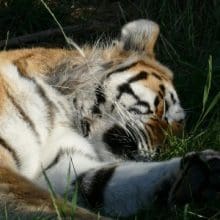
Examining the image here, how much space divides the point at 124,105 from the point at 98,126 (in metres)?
0.15

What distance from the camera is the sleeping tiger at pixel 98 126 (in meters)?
2.83

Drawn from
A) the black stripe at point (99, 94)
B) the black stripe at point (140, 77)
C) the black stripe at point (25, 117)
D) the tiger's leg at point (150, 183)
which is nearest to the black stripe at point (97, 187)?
the tiger's leg at point (150, 183)

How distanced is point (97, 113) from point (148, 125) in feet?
0.74

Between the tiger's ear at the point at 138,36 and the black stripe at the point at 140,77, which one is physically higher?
the tiger's ear at the point at 138,36

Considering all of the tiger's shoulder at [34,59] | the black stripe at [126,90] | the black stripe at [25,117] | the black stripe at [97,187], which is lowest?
the black stripe at [97,187]

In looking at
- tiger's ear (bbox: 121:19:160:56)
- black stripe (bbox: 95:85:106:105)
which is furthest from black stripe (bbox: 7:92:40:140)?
tiger's ear (bbox: 121:19:160:56)

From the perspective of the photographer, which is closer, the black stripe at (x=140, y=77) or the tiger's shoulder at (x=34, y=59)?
the tiger's shoulder at (x=34, y=59)

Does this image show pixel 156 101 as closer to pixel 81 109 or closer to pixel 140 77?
Result: pixel 140 77

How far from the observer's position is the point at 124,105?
11.0 ft

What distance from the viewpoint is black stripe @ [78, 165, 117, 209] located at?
2.96m

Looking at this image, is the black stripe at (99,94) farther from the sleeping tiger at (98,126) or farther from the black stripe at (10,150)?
the black stripe at (10,150)

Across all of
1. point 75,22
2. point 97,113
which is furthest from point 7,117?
point 75,22

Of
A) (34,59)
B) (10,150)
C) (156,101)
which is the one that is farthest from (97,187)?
(34,59)

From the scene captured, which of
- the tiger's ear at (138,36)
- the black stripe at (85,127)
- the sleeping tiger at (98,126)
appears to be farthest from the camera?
the tiger's ear at (138,36)
